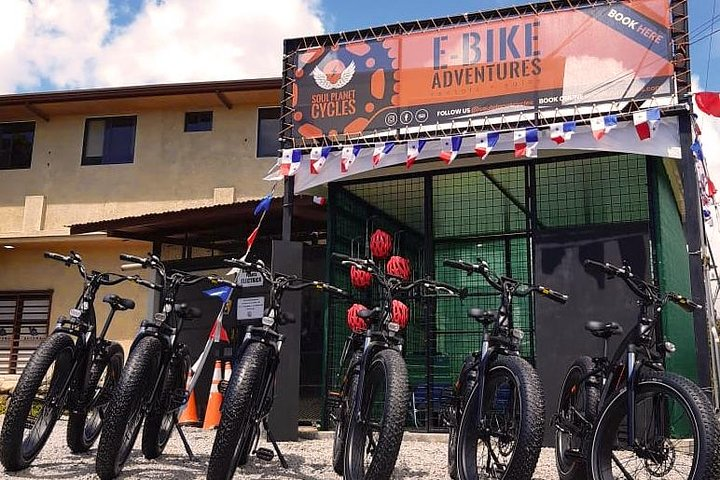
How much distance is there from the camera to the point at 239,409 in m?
4.21

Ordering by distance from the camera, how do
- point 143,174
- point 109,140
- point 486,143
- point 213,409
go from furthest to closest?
point 109,140, point 143,174, point 213,409, point 486,143

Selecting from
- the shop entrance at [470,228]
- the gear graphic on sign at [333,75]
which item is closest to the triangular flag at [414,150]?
the shop entrance at [470,228]

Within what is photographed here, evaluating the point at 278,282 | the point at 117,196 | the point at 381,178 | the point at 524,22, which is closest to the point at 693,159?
the point at 524,22

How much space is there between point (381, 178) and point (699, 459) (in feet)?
18.8

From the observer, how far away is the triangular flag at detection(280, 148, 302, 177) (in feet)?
26.9

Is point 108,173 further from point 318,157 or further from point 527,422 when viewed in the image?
point 527,422

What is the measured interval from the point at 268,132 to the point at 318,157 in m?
5.76

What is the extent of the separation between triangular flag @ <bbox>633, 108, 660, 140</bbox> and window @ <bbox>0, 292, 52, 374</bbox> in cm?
1118

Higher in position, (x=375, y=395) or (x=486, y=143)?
(x=486, y=143)

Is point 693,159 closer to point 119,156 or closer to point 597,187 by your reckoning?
point 597,187

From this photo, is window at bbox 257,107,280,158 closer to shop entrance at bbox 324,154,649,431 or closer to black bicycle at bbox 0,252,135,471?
shop entrance at bbox 324,154,649,431

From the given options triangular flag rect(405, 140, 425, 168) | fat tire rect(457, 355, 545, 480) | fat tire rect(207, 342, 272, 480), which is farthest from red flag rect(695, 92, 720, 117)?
fat tire rect(207, 342, 272, 480)

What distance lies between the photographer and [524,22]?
7422 mm

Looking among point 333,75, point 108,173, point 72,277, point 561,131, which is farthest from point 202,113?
point 561,131
